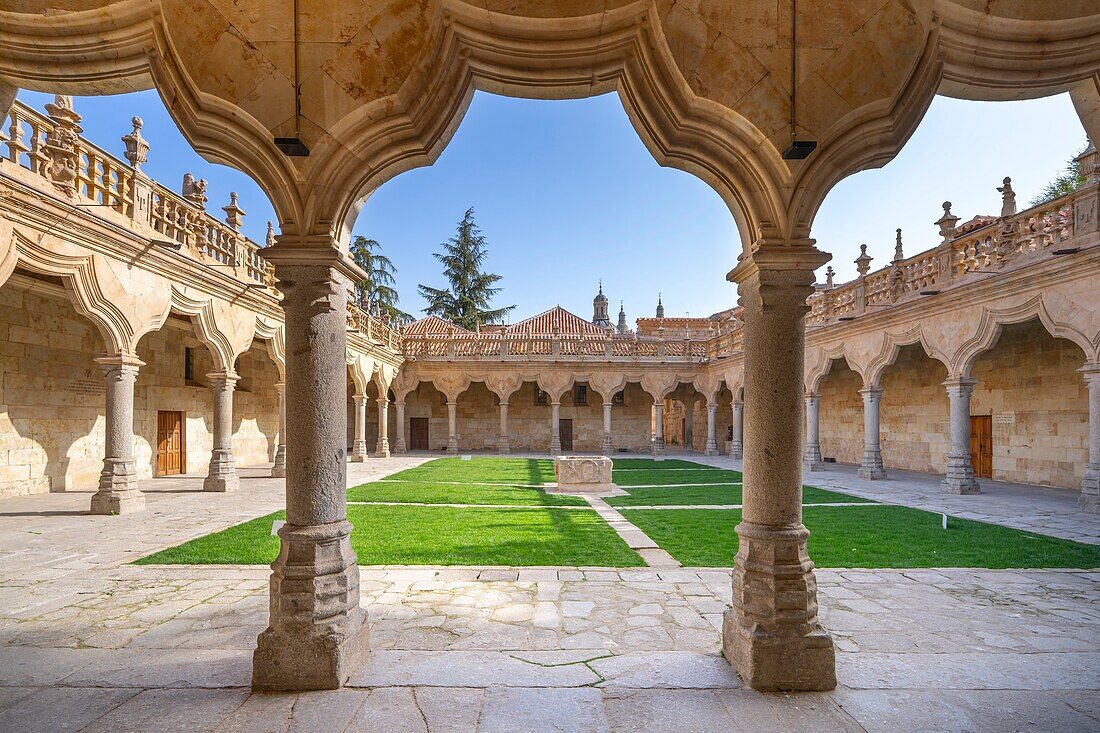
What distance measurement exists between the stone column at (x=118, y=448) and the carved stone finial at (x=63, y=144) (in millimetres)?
2679

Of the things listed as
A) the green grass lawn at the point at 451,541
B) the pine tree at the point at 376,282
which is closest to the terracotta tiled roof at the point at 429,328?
the pine tree at the point at 376,282

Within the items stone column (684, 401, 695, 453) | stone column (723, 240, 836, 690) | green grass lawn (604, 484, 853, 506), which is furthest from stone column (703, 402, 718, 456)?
stone column (723, 240, 836, 690)

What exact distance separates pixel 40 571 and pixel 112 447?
401 centimetres

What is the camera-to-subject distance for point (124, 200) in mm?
9039

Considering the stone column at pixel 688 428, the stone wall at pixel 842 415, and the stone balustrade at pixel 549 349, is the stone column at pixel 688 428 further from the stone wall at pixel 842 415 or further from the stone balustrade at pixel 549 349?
the stone wall at pixel 842 415

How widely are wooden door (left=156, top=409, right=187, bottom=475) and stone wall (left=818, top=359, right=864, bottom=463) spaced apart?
18.9 m

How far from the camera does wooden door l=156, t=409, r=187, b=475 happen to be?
45.1 ft

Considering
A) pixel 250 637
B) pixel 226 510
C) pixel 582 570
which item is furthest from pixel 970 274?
pixel 226 510

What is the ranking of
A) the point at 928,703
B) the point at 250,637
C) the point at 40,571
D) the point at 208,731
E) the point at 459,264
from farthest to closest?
the point at 459,264, the point at 40,571, the point at 250,637, the point at 928,703, the point at 208,731

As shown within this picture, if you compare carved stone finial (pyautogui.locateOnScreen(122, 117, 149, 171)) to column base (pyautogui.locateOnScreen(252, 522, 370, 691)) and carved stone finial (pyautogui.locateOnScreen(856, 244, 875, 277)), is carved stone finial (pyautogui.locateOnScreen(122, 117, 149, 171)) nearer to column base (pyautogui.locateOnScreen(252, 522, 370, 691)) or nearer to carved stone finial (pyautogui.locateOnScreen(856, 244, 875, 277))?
column base (pyautogui.locateOnScreen(252, 522, 370, 691))

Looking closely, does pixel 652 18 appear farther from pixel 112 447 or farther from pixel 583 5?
pixel 112 447

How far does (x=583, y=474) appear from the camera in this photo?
11.7 meters

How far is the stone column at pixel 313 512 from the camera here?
9.79ft

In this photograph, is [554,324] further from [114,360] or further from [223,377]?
[114,360]
